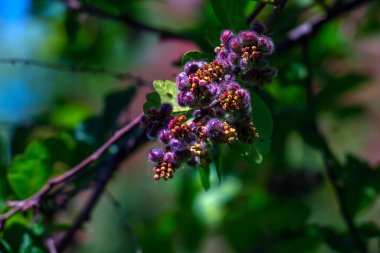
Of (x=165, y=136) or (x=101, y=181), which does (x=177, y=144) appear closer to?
(x=165, y=136)

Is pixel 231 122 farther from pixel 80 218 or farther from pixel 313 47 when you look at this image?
pixel 313 47

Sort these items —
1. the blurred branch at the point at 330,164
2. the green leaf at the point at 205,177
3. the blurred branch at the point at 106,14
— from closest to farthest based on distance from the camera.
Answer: the green leaf at the point at 205,177, the blurred branch at the point at 330,164, the blurred branch at the point at 106,14

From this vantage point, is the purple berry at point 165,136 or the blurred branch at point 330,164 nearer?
the purple berry at point 165,136

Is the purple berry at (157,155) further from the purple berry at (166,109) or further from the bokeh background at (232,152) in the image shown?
the bokeh background at (232,152)

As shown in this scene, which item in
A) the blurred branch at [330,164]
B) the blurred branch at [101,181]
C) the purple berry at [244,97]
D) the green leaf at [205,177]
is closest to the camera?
the purple berry at [244,97]

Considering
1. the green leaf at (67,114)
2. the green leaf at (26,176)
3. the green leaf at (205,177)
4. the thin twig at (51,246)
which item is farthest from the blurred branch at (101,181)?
the green leaf at (67,114)

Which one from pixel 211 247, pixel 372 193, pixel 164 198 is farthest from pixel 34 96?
pixel 372 193

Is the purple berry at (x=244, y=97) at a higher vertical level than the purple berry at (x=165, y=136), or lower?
higher
